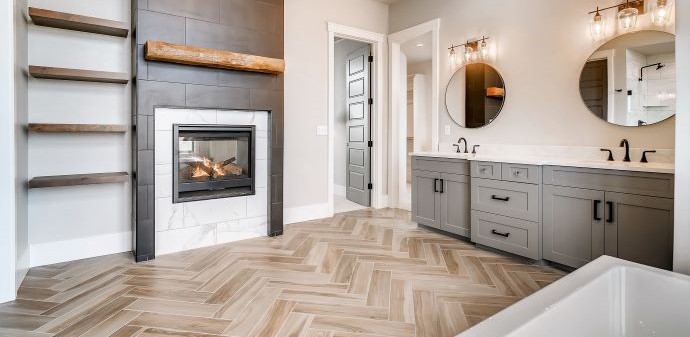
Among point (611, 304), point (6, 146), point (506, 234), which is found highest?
point (6, 146)

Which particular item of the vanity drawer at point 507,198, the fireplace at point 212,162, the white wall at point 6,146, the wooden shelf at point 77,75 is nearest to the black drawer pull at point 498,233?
the vanity drawer at point 507,198

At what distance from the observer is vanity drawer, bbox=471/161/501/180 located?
3275 millimetres

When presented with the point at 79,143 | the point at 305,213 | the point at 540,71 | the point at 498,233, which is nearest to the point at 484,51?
the point at 540,71

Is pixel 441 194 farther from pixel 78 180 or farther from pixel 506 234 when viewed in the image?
pixel 78 180

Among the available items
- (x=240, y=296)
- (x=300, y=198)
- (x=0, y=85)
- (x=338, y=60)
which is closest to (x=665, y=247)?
(x=240, y=296)

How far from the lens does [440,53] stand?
14.7ft

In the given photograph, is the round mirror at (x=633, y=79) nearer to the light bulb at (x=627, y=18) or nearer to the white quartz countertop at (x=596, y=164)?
the light bulb at (x=627, y=18)

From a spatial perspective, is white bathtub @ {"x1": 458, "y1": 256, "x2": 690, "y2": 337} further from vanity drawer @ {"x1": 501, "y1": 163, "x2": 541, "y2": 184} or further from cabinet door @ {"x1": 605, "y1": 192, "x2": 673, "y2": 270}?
vanity drawer @ {"x1": 501, "y1": 163, "x2": 541, "y2": 184}

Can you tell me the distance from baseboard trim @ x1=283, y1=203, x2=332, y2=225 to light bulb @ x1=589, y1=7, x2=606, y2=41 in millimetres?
3256

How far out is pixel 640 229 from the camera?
8.00 ft

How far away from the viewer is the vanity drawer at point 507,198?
3.03m

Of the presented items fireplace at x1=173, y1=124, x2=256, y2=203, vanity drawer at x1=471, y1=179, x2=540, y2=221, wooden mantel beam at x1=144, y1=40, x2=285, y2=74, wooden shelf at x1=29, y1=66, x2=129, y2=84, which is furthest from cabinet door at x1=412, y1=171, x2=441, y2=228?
wooden shelf at x1=29, y1=66, x2=129, y2=84

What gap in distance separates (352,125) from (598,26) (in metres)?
3.41

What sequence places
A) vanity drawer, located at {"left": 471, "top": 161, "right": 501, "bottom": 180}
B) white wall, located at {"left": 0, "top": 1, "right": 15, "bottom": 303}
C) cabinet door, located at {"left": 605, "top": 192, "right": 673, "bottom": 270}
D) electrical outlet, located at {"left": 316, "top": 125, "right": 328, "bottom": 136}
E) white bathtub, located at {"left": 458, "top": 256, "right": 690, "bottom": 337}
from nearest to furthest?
white bathtub, located at {"left": 458, "top": 256, "right": 690, "bottom": 337}, white wall, located at {"left": 0, "top": 1, "right": 15, "bottom": 303}, cabinet door, located at {"left": 605, "top": 192, "right": 673, "bottom": 270}, vanity drawer, located at {"left": 471, "top": 161, "right": 501, "bottom": 180}, electrical outlet, located at {"left": 316, "top": 125, "right": 328, "bottom": 136}
